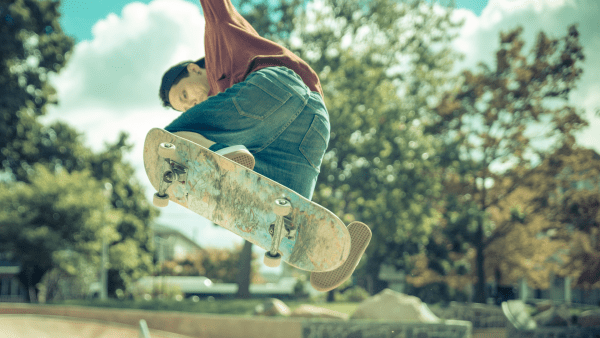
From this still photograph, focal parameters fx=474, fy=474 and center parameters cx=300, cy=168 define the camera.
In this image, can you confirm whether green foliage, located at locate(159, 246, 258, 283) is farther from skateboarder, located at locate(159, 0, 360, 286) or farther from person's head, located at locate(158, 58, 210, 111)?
skateboarder, located at locate(159, 0, 360, 286)

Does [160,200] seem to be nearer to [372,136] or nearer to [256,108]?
[256,108]

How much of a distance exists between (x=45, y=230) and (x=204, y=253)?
2562 centimetres

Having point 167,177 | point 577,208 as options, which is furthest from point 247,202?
point 577,208

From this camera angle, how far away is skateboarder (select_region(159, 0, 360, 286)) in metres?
2.05

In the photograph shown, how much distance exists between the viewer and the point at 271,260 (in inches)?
72.3

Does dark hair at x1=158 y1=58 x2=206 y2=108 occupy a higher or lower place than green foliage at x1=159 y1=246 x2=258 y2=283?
higher

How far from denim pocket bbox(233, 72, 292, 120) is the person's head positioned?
1.87ft

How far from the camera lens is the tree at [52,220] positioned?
824 inches

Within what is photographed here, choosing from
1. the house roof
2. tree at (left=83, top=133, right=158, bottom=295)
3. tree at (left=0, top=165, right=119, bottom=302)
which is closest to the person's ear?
tree at (left=0, top=165, right=119, bottom=302)

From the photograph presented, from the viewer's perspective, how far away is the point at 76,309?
17.6 meters

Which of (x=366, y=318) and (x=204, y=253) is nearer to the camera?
(x=366, y=318)

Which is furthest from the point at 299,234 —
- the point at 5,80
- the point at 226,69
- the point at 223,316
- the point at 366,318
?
the point at 5,80

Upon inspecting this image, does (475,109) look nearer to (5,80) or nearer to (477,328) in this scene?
(477,328)

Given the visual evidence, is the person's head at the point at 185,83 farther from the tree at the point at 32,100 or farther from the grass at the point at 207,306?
the tree at the point at 32,100
